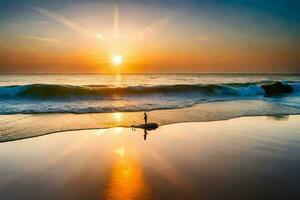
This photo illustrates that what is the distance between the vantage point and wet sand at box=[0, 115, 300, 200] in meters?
4.41

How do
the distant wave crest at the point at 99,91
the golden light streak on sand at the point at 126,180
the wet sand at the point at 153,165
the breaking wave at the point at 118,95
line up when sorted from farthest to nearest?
the distant wave crest at the point at 99,91 < the breaking wave at the point at 118,95 < the wet sand at the point at 153,165 < the golden light streak on sand at the point at 126,180

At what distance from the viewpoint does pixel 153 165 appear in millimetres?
5668

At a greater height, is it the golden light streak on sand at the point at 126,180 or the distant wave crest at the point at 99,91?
the distant wave crest at the point at 99,91

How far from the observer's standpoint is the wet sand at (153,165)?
4.41 m

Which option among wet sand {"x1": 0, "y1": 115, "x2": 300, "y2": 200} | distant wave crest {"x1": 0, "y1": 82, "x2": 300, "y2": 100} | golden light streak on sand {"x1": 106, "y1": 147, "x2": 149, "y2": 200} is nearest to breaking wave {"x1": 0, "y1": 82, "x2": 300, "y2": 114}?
distant wave crest {"x1": 0, "y1": 82, "x2": 300, "y2": 100}

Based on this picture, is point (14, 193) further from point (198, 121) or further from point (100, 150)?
point (198, 121)

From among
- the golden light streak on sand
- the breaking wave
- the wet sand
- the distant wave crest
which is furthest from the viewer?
the distant wave crest

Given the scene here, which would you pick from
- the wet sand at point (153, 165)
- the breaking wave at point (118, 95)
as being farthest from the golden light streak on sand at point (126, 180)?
the breaking wave at point (118, 95)

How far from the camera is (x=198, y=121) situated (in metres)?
11.2

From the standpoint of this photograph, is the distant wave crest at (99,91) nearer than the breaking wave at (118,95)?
No

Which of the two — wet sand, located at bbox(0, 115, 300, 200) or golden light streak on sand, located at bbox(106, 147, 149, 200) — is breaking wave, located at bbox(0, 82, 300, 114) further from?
golden light streak on sand, located at bbox(106, 147, 149, 200)

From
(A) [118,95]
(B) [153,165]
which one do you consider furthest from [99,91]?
(B) [153,165]

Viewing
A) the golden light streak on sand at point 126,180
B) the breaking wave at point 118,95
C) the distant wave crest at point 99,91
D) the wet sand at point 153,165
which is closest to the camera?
the golden light streak on sand at point 126,180

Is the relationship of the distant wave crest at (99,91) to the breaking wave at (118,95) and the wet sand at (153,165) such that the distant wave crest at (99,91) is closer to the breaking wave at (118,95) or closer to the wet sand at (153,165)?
the breaking wave at (118,95)
